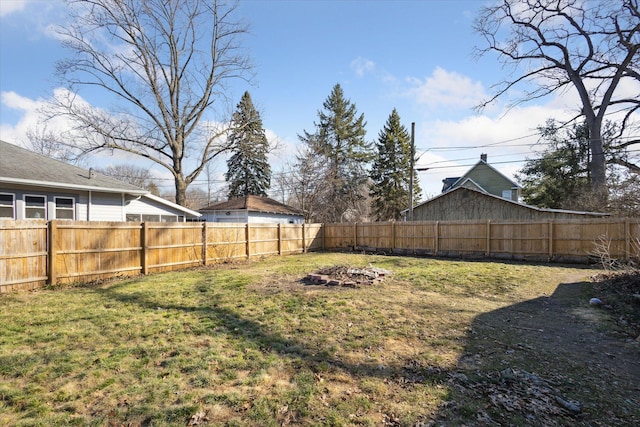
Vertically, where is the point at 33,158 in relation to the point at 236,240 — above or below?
above

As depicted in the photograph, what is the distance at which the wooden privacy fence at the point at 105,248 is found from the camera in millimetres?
7172

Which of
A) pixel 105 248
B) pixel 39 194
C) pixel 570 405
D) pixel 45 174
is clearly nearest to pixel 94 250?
pixel 105 248

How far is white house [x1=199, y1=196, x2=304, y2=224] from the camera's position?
24516 millimetres

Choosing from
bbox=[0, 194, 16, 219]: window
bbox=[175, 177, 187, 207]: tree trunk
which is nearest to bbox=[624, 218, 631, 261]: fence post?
bbox=[0, 194, 16, 219]: window

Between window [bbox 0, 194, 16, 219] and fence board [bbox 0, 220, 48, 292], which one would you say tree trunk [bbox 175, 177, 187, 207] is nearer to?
window [bbox 0, 194, 16, 219]

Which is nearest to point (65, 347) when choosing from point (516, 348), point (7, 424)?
point (7, 424)

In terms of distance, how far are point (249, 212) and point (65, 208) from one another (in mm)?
13124

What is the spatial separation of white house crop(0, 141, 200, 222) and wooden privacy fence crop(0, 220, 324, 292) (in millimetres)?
4116

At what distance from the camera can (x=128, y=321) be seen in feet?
16.9

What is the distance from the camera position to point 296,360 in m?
3.88

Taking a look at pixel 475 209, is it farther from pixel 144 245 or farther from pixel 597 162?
pixel 144 245

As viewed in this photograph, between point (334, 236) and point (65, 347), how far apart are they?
1487 cm

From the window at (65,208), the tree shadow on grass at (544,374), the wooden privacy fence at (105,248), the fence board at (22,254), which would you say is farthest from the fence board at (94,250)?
the tree shadow on grass at (544,374)

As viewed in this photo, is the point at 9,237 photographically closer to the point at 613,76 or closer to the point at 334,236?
the point at 334,236
